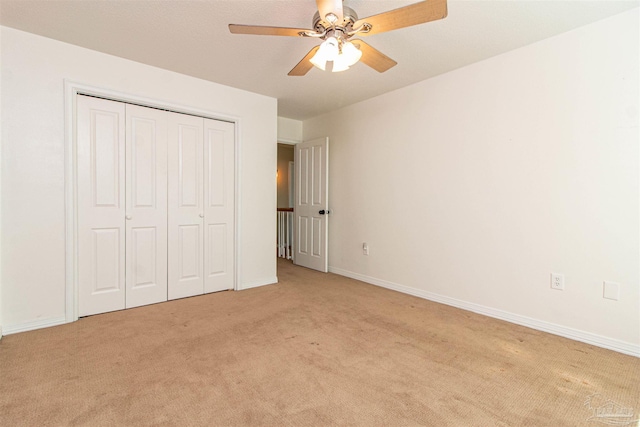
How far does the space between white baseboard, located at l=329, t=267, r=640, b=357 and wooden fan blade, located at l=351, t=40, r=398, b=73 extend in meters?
2.33

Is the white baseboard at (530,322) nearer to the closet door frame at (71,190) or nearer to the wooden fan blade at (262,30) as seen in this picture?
the wooden fan blade at (262,30)

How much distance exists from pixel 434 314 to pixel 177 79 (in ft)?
11.4

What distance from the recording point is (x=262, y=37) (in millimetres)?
2502

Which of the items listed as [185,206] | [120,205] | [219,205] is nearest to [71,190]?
[120,205]

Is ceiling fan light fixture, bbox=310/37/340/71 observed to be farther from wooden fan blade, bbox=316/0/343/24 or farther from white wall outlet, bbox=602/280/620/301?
white wall outlet, bbox=602/280/620/301

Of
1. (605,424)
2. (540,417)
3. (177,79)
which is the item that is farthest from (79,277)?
(605,424)

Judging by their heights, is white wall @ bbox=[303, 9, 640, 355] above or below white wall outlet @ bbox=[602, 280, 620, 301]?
above

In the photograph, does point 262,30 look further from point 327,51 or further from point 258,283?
point 258,283

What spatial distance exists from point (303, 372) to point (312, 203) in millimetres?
3108

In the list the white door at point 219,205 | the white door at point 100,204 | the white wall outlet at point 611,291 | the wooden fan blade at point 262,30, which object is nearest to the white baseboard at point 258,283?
the white door at point 219,205

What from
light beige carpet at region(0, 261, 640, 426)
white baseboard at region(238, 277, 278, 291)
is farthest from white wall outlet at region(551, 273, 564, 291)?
white baseboard at region(238, 277, 278, 291)

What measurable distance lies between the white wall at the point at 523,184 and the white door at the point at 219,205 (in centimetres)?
177

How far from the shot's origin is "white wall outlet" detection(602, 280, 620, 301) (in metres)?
2.26

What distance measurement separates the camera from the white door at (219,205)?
354cm
